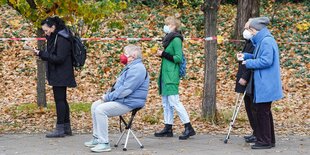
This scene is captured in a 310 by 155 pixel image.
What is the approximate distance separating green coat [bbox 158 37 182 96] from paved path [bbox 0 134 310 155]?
2.58 ft

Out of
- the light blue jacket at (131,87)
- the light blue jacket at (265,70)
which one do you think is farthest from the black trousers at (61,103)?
the light blue jacket at (265,70)

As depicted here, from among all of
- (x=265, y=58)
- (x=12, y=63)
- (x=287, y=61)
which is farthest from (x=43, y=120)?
(x=287, y=61)

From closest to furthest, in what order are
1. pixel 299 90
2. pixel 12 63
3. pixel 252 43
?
pixel 252 43, pixel 299 90, pixel 12 63

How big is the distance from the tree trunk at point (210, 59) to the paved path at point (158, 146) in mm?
1255

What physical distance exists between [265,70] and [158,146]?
6.23 ft

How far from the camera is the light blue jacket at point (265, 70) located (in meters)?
8.56

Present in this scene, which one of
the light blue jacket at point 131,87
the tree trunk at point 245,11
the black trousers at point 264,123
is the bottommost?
the black trousers at point 264,123

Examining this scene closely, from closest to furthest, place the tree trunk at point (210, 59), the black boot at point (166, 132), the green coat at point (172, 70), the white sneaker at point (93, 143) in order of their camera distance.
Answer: the white sneaker at point (93, 143), the green coat at point (172, 70), the black boot at point (166, 132), the tree trunk at point (210, 59)

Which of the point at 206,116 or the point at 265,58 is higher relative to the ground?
the point at 265,58

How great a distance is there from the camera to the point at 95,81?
54.3 ft

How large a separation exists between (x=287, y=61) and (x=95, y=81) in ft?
19.0

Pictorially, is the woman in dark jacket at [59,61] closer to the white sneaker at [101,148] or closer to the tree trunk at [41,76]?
the white sneaker at [101,148]

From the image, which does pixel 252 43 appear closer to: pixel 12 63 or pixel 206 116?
pixel 206 116

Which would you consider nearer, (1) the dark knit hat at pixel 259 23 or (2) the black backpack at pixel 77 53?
(1) the dark knit hat at pixel 259 23
